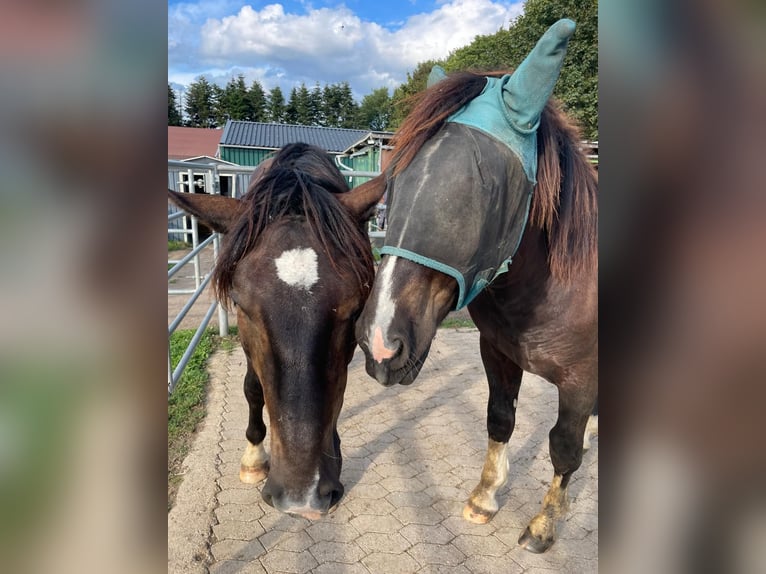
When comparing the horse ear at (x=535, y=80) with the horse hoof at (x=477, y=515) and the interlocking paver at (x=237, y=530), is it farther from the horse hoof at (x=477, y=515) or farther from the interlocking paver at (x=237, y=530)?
the interlocking paver at (x=237, y=530)

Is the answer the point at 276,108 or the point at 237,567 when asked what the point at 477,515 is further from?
the point at 276,108

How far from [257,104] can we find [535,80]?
A: 69033mm

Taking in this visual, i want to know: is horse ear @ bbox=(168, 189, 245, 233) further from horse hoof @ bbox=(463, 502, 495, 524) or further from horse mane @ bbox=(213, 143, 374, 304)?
horse hoof @ bbox=(463, 502, 495, 524)

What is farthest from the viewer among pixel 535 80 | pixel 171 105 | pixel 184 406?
pixel 171 105

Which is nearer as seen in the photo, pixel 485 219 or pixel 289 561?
pixel 485 219

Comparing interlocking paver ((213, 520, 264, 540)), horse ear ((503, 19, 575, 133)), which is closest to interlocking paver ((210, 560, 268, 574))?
interlocking paver ((213, 520, 264, 540))

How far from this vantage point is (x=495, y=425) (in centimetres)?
283

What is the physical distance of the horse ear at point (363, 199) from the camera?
7.20 feet

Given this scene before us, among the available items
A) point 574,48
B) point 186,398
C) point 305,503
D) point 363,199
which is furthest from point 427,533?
point 574,48

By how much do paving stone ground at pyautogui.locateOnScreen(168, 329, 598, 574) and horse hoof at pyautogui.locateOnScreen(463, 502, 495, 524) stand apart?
34 mm

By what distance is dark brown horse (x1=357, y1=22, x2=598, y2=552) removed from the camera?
1338mm

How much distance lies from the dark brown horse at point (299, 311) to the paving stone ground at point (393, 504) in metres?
0.84
